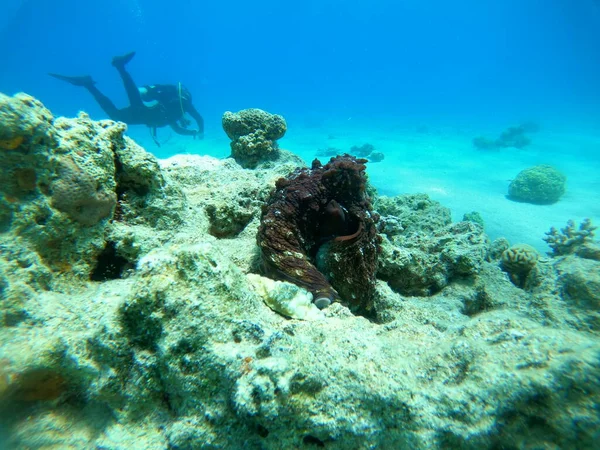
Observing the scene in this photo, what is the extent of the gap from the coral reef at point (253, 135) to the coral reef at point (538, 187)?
1180 centimetres

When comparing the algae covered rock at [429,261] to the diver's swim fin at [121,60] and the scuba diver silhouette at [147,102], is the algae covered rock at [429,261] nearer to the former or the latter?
the scuba diver silhouette at [147,102]

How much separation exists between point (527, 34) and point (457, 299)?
520 feet

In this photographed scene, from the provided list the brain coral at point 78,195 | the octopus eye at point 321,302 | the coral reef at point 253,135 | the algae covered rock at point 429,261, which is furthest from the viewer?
the coral reef at point 253,135

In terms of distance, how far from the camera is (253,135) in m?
6.84

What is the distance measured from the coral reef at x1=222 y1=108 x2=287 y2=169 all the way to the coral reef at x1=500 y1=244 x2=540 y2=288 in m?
5.48

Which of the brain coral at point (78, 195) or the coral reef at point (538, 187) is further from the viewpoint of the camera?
the coral reef at point (538, 187)

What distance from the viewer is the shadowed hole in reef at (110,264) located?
233 cm

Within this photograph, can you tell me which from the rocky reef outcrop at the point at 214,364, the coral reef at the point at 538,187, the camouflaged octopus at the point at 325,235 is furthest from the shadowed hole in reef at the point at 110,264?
the coral reef at the point at 538,187

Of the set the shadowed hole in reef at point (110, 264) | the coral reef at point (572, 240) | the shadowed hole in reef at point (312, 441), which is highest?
the coral reef at point (572, 240)

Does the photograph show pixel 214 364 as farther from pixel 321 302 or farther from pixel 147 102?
pixel 147 102

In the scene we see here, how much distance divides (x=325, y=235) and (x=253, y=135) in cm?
470

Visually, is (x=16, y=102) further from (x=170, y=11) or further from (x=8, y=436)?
(x=170, y=11)

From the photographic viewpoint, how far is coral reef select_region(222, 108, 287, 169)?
266 inches

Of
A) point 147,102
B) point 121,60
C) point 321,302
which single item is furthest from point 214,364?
point 147,102
